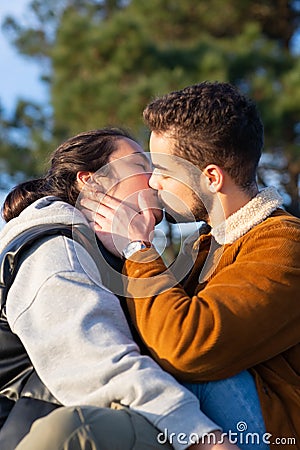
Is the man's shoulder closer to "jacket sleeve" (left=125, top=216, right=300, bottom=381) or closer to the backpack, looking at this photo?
"jacket sleeve" (left=125, top=216, right=300, bottom=381)

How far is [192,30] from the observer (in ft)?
41.2

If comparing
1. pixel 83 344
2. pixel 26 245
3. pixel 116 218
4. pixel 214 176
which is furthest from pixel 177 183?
pixel 83 344

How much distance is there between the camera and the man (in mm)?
1986

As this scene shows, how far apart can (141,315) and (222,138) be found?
632mm

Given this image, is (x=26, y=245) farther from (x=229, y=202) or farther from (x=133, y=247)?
(x=229, y=202)

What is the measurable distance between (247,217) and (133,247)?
0.35 meters

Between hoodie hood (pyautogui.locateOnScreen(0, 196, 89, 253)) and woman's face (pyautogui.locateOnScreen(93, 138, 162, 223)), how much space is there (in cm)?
17

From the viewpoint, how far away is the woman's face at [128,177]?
2385 millimetres

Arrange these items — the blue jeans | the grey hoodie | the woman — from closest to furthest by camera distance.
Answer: the woman → the grey hoodie → the blue jeans

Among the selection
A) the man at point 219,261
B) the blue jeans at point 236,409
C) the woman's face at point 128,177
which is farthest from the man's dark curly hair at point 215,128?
the blue jeans at point 236,409

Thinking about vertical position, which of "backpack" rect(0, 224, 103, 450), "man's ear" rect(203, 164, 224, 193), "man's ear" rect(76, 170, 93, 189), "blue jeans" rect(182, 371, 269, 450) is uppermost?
"man's ear" rect(76, 170, 93, 189)

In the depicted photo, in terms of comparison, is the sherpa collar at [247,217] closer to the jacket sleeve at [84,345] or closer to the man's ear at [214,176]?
the man's ear at [214,176]

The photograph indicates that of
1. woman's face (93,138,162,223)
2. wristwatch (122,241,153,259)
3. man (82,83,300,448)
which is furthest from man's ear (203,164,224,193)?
wristwatch (122,241,153,259)

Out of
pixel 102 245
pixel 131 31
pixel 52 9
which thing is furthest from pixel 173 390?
pixel 52 9
